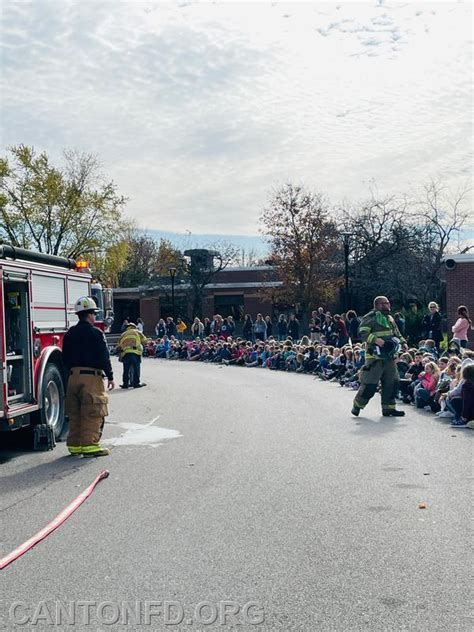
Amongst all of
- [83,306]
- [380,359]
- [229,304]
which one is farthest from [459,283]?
[229,304]

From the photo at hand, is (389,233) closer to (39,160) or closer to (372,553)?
(39,160)

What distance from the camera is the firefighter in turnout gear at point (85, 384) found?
32.2 ft

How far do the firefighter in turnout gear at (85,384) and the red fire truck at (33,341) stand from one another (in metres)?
0.46

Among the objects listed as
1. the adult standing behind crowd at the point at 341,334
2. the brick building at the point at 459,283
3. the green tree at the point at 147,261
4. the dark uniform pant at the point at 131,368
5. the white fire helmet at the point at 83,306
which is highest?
the green tree at the point at 147,261

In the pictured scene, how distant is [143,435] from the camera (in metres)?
→ 11.7

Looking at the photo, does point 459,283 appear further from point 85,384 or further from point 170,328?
point 85,384

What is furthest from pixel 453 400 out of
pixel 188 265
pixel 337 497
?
pixel 188 265

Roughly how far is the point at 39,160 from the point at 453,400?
36.5 meters

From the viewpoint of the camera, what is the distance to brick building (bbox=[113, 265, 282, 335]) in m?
57.2

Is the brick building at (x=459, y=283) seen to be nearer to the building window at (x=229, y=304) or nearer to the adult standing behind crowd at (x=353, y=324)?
the adult standing behind crowd at (x=353, y=324)

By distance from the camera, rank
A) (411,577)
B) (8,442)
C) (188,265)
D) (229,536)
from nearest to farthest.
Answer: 1. (411,577)
2. (229,536)
3. (8,442)
4. (188,265)

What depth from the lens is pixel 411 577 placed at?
16.7ft

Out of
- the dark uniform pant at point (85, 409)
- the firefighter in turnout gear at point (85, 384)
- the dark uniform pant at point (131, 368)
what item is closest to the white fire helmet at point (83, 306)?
the firefighter in turnout gear at point (85, 384)

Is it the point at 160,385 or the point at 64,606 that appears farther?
the point at 160,385
